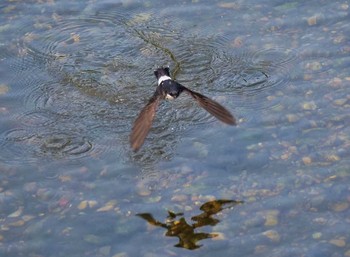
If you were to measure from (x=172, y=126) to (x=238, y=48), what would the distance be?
1465mm

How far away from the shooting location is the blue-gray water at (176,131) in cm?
669

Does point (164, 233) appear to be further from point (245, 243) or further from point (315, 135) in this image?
point (315, 135)

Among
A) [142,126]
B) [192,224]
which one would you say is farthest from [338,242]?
[142,126]

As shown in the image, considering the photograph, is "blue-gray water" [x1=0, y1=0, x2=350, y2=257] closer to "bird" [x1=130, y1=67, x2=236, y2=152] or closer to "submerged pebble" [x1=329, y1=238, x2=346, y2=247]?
"submerged pebble" [x1=329, y1=238, x2=346, y2=247]

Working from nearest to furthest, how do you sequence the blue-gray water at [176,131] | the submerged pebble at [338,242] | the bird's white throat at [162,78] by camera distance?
the submerged pebble at [338,242]
the blue-gray water at [176,131]
the bird's white throat at [162,78]

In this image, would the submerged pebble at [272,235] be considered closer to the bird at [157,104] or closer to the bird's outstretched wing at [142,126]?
the bird at [157,104]

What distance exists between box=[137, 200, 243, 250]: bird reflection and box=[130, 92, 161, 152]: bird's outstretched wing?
0.56 m

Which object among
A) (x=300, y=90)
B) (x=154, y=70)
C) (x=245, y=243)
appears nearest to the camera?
(x=245, y=243)

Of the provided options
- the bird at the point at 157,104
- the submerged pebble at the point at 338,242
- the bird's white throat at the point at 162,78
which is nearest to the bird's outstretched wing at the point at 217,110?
the bird at the point at 157,104

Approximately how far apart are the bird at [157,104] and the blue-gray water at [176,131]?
0.90 feet

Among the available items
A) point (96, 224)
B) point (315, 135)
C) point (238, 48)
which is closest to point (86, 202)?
point (96, 224)

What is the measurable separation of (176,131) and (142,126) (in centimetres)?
71

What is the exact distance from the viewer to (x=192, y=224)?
676 centimetres

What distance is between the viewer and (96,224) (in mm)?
6777
